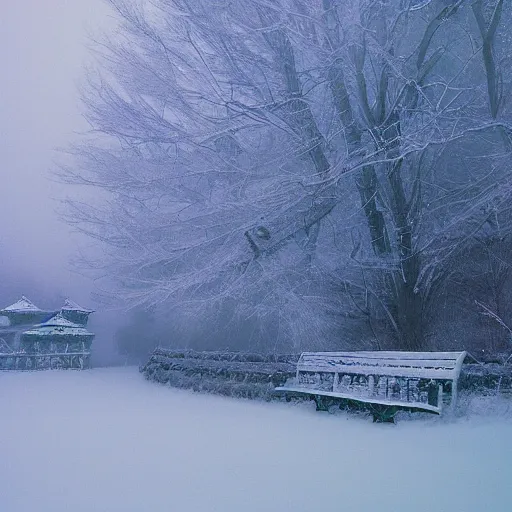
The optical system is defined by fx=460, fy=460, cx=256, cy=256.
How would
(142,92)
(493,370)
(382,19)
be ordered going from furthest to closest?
1. (142,92)
2. (382,19)
3. (493,370)

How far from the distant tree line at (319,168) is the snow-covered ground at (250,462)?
2632 mm

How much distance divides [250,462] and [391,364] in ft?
5.54

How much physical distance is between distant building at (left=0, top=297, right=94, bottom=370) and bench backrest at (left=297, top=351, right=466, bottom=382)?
750cm

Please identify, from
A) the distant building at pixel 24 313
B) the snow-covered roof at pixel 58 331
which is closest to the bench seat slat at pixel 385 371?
the snow-covered roof at pixel 58 331

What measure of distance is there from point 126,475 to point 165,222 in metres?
4.86

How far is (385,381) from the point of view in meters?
3.80

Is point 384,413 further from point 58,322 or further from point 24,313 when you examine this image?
point 24,313

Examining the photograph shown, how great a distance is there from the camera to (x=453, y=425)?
3.30 metres

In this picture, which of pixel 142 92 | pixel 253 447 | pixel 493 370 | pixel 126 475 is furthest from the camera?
pixel 142 92

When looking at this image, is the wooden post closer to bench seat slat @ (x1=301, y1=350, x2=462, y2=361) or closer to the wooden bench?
the wooden bench

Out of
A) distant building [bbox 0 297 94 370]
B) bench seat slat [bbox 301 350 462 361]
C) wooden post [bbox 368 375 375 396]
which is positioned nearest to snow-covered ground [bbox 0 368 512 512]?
wooden post [bbox 368 375 375 396]

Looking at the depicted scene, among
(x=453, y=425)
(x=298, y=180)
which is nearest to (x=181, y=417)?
(x=453, y=425)

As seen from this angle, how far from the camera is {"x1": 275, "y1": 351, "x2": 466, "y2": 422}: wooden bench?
11.2 ft

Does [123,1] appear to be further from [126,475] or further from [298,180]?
[126,475]
